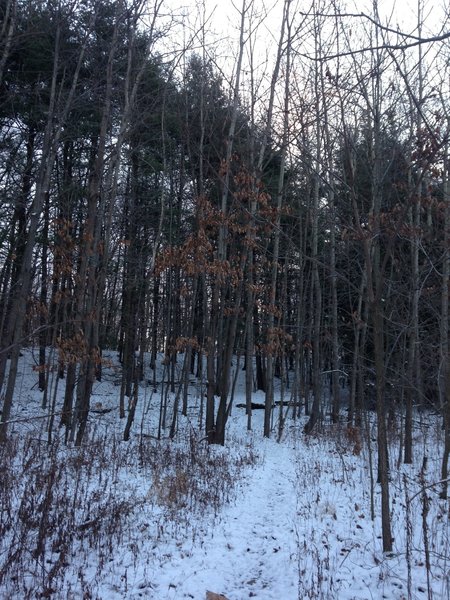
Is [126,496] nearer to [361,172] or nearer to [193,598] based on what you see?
[193,598]

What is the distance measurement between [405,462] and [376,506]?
11.9ft

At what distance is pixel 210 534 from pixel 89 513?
1.43 m

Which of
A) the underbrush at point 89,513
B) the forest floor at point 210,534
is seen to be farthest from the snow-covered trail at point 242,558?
the underbrush at point 89,513

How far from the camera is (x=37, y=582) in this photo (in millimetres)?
4059

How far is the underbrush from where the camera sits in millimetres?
4215

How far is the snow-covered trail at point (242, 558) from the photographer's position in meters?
4.33

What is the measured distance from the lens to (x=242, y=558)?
16.9ft

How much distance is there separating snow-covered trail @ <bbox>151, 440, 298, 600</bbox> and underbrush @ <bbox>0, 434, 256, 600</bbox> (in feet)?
1.04

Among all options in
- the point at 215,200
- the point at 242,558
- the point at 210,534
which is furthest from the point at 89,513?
the point at 215,200

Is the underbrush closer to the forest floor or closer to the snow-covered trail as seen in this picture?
the forest floor

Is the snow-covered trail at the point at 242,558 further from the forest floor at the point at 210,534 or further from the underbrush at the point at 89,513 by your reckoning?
the underbrush at the point at 89,513

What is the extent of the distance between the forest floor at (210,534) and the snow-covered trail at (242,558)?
15 mm

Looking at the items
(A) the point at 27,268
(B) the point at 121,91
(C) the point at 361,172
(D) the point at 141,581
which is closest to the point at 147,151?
(B) the point at 121,91

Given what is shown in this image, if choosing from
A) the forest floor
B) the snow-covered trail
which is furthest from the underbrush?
the snow-covered trail
